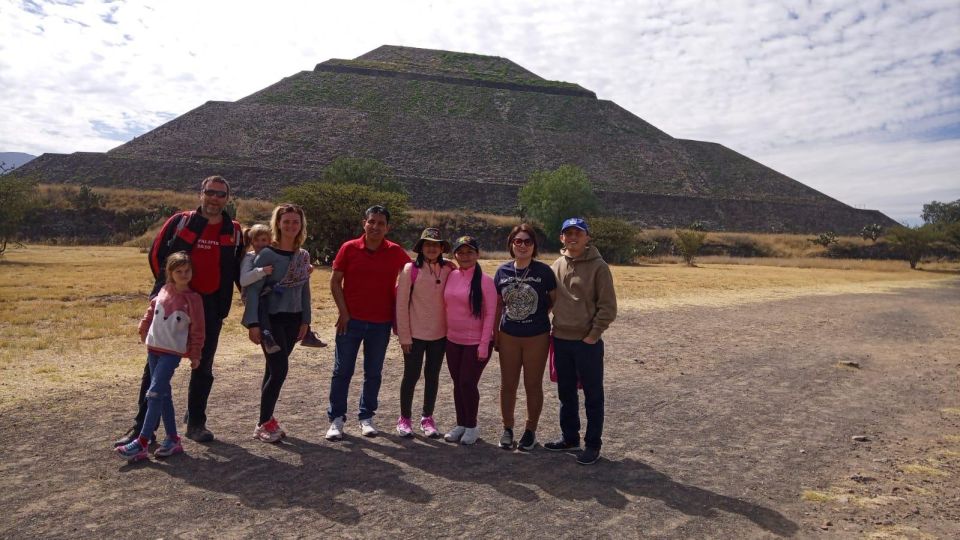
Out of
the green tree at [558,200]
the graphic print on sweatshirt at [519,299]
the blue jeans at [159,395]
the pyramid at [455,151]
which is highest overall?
the pyramid at [455,151]

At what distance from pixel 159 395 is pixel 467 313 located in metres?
2.32

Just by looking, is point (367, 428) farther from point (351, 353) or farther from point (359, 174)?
point (359, 174)

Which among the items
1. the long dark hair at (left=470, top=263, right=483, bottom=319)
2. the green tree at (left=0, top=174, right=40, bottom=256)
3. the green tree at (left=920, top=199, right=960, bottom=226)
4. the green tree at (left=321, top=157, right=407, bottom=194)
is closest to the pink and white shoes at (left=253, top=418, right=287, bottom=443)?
the long dark hair at (left=470, top=263, right=483, bottom=319)

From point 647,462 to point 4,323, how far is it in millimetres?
10595

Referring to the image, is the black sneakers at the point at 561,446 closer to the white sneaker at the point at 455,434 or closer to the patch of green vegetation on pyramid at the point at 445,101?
the white sneaker at the point at 455,434

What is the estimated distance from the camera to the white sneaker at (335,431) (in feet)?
16.3

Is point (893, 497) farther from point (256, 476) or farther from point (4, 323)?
point (4, 323)

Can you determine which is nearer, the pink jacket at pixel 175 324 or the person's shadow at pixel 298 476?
the person's shadow at pixel 298 476

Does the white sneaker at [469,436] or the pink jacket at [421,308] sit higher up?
the pink jacket at [421,308]

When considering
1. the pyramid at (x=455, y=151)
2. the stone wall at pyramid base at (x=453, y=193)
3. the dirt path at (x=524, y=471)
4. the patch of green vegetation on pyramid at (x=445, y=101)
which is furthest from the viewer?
the patch of green vegetation on pyramid at (x=445, y=101)

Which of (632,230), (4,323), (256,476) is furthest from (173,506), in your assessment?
(632,230)

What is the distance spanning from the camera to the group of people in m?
4.62

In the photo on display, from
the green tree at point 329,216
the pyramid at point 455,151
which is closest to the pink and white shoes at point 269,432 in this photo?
the green tree at point 329,216

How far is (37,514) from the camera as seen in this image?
356 cm
